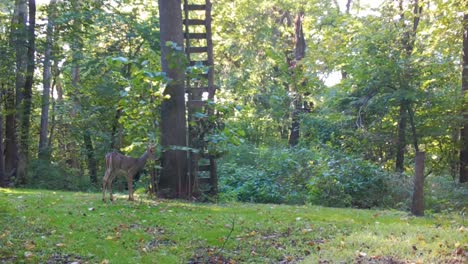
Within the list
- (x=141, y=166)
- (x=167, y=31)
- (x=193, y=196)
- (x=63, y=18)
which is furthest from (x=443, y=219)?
(x=63, y=18)

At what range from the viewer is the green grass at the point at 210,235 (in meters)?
5.72

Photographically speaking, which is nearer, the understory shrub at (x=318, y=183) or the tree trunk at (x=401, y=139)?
the understory shrub at (x=318, y=183)

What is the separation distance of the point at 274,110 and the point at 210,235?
14.6 meters

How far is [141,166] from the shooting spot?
30.8ft

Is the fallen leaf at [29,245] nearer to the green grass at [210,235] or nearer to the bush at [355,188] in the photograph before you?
the green grass at [210,235]

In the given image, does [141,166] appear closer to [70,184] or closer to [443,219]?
[443,219]

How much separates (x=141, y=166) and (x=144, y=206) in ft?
3.08

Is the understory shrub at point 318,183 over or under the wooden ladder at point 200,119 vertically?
under

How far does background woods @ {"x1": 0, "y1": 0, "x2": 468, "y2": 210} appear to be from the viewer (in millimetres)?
10570

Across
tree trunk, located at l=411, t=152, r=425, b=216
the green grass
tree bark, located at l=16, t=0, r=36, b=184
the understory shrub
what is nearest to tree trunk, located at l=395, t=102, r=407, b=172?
the understory shrub

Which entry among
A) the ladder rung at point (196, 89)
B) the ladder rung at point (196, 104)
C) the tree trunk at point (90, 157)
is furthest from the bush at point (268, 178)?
the tree trunk at point (90, 157)

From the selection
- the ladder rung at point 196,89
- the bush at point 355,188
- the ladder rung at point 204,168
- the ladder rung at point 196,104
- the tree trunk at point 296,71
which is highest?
the tree trunk at point 296,71

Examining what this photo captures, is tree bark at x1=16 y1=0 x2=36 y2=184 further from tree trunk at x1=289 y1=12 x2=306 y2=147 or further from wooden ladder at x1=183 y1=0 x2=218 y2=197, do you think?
tree trunk at x1=289 y1=12 x2=306 y2=147

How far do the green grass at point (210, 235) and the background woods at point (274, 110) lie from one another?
195 cm
